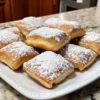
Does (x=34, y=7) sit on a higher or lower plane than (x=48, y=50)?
lower

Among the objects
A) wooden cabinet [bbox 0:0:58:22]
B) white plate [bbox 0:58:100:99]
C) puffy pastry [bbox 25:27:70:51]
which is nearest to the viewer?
white plate [bbox 0:58:100:99]

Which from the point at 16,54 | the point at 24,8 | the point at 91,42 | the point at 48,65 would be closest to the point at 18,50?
the point at 16,54

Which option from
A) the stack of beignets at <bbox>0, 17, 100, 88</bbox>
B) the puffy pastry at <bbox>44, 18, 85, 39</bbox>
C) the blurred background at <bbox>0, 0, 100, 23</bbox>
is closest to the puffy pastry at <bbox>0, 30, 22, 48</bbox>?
the stack of beignets at <bbox>0, 17, 100, 88</bbox>

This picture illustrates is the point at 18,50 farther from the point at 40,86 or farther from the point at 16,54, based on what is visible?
the point at 40,86

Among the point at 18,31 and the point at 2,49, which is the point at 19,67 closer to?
the point at 2,49

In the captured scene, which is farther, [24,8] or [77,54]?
[24,8]

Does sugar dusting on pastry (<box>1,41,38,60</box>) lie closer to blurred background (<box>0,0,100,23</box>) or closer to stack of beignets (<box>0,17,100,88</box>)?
stack of beignets (<box>0,17,100,88</box>)

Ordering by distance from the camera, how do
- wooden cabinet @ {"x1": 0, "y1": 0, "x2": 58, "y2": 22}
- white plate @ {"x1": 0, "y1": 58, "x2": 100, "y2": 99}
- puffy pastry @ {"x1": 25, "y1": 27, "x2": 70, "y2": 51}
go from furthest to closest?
wooden cabinet @ {"x1": 0, "y1": 0, "x2": 58, "y2": 22}, puffy pastry @ {"x1": 25, "y1": 27, "x2": 70, "y2": 51}, white plate @ {"x1": 0, "y1": 58, "x2": 100, "y2": 99}
